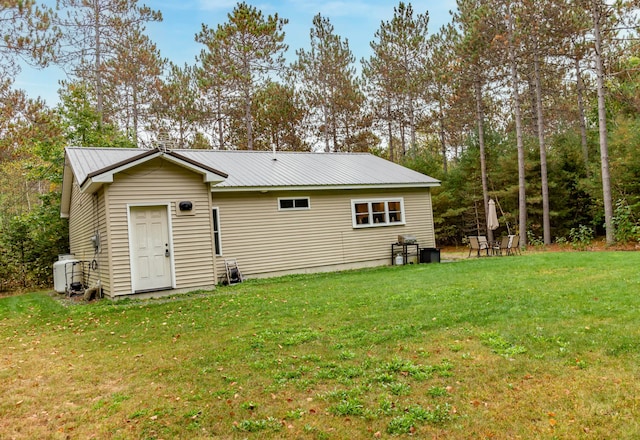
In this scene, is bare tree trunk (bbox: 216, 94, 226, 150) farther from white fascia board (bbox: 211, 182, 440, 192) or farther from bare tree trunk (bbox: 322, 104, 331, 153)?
white fascia board (bbox: 211, 182, 440, 192)

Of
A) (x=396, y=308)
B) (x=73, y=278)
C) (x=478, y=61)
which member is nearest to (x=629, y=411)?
(x=396, y=308)

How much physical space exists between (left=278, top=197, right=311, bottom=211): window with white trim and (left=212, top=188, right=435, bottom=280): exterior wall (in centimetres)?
10

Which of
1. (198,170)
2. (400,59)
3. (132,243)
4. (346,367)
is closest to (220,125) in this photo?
(400,59)

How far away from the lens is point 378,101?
23531 millimetres

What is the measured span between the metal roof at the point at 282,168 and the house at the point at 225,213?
0.04 meters

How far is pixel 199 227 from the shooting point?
9.34 m

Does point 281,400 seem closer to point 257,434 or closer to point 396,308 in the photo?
point 257,434

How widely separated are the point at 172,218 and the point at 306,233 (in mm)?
3994

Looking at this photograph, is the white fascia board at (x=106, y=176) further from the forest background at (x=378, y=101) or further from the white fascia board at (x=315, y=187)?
the forest background at (x=378, y=101)

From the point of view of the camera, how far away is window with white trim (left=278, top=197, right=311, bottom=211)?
11.7 meters

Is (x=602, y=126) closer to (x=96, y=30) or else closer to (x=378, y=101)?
(x=378, y=101)

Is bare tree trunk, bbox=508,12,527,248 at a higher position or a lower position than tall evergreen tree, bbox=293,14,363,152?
lower

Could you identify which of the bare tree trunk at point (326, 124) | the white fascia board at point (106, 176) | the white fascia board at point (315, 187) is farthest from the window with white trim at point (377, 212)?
the bare tree trunk at point (326, 124)

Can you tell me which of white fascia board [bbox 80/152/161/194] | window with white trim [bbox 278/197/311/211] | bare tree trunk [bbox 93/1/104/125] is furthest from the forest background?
window with white trim [bbox 278/197/311/211]
